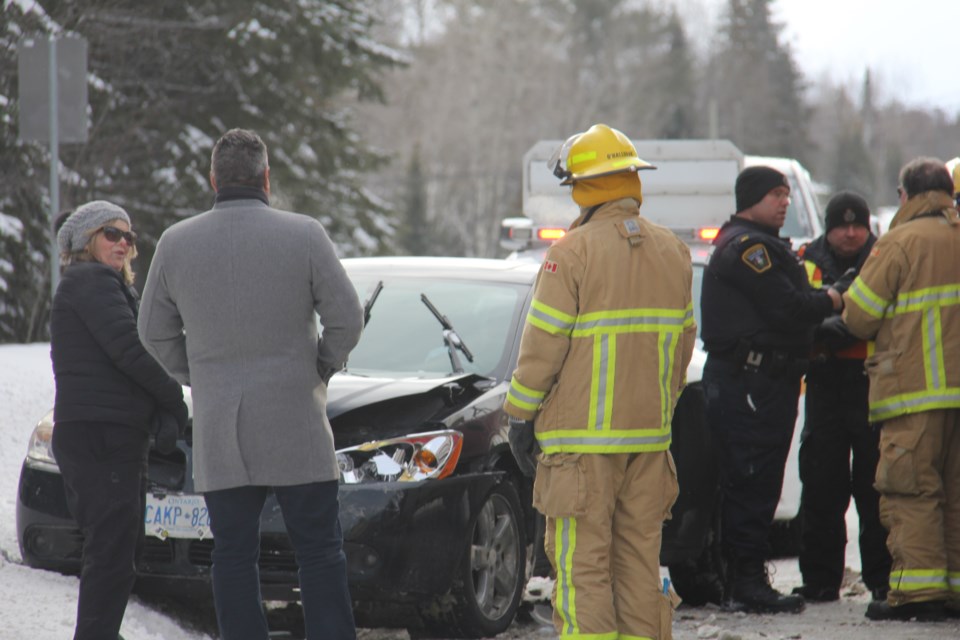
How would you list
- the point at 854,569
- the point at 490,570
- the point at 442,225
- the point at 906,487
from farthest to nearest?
the point at 442,225
the point at 854,569
the point at 906,487
the point at 490,570

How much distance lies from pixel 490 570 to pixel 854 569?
11.2ft

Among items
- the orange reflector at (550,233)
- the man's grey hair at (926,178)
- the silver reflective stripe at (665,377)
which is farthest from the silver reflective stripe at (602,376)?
the orange reflector at (550,233)

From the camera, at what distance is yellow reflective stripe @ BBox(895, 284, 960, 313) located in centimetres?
635

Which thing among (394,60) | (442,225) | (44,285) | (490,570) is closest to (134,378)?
(490,570)

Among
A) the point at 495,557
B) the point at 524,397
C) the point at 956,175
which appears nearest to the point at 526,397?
the point at 524,397

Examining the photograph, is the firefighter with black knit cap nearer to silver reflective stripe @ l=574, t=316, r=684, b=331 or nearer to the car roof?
the car roof

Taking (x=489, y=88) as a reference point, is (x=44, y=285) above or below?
below

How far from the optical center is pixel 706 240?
10.9 meters

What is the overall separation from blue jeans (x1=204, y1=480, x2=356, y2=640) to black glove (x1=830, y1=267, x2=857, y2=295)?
3201 mm

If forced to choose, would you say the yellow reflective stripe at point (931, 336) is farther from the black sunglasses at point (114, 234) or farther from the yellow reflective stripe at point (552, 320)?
the black sunglasses at point (114, 234)

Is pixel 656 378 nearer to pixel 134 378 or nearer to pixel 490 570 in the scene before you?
pixel 490 570

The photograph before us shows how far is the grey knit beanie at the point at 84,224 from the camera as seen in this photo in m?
5.01

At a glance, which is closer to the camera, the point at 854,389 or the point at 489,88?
the point at 854,389

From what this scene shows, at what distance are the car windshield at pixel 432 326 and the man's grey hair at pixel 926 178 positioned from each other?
1842mm
